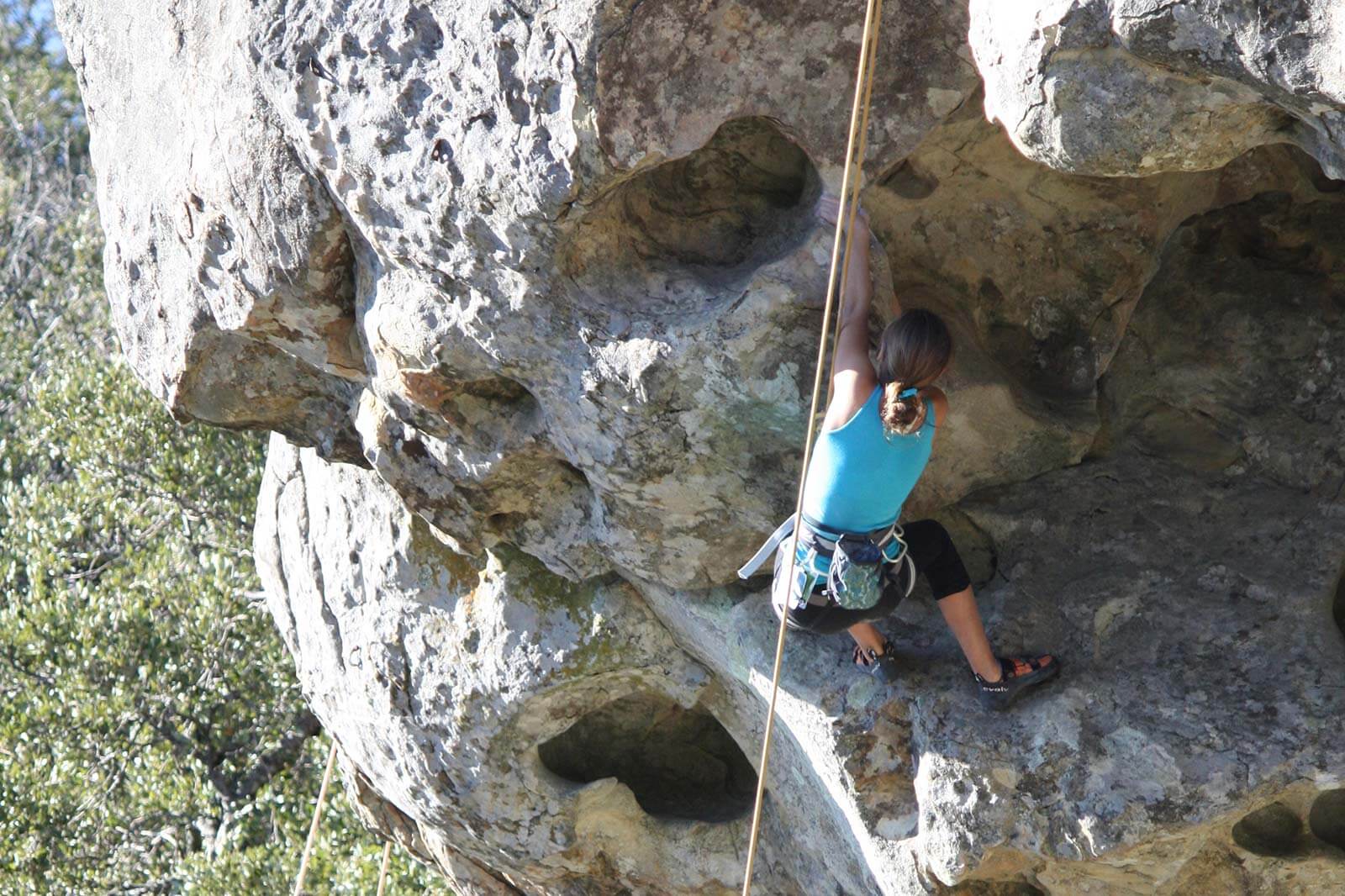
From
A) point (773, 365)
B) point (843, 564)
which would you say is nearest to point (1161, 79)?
point (773, 365)

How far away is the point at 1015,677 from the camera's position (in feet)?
12.9

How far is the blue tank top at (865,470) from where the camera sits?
3.61 meters

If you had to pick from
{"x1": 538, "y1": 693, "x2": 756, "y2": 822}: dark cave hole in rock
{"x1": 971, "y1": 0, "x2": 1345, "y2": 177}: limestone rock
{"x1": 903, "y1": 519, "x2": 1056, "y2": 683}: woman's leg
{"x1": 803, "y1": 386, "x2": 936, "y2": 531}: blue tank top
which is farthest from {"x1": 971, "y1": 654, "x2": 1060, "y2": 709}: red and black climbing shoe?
{"x1": 538, "y1": 693, "x2": 756, "y2": 822}: dark cave hole in rock

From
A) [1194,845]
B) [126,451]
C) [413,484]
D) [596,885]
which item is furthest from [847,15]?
[126,451]

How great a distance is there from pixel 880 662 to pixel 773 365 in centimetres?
90

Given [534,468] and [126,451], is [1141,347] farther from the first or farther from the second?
[126,451]

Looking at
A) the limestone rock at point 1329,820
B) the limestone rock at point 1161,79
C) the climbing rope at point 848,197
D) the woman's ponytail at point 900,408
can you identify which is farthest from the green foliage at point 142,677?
the limestone rock at point 1161,79

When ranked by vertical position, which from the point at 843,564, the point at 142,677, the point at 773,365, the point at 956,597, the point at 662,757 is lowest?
A: the point at 662,757

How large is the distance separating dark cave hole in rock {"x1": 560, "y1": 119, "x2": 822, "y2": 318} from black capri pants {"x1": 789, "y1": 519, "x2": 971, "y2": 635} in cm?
80

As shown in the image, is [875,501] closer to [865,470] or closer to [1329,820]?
[865,470]

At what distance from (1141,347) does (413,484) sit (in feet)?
7.41

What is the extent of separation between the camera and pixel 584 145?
3641 millimetres

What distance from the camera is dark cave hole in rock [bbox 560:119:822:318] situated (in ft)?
12.9

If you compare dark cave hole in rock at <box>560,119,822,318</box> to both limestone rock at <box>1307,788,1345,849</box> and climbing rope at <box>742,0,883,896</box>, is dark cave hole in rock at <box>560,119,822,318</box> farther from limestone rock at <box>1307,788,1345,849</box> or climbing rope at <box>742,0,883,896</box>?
limestone rock at <box>1307,788,1345,849</box>
